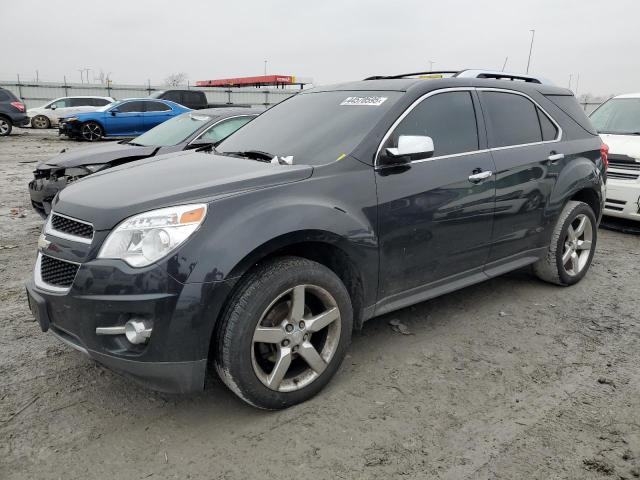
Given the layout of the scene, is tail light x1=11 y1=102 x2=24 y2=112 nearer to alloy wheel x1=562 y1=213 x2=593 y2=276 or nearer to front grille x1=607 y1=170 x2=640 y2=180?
front grille x1=607 y1=170 x2=640 y2=180

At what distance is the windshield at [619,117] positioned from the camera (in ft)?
24.1

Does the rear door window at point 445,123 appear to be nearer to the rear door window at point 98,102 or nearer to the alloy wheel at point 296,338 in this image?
the alloy wheel at point 296,338

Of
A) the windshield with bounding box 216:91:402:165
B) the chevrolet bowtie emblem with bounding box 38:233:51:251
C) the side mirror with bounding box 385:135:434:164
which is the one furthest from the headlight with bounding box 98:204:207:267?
the side mirror with bounding box 385:135:434:164

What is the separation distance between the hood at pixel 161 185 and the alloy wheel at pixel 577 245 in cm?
281

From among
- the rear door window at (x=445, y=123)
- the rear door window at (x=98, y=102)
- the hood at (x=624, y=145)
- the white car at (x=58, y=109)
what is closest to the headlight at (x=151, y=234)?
the rear door window at (x=445, y=123)

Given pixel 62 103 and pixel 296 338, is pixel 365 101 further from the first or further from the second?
pixel 62 103

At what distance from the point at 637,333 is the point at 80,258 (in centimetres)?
373

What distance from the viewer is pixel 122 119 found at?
16891mm

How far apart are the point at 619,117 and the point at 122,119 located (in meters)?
14.5

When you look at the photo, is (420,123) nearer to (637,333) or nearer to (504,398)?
(504,398)

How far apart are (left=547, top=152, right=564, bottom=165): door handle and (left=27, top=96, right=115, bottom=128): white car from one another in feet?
71.1

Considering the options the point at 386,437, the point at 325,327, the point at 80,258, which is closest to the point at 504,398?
the point at 386,437

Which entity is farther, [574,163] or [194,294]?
[574,163]

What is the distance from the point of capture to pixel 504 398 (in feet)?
9.38
